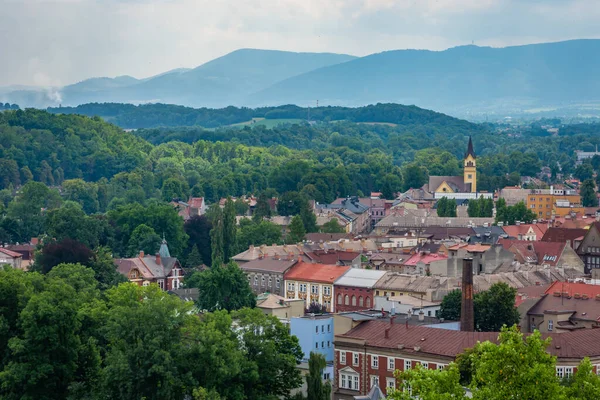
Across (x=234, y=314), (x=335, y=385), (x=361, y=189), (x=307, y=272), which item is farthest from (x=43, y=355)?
(x=361, y=189)

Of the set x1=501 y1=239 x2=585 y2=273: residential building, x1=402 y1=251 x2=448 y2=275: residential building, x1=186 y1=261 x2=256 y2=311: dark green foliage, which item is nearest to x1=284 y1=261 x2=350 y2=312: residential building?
x1=186 y1=261 x2=256 y2=311: dark green foliage

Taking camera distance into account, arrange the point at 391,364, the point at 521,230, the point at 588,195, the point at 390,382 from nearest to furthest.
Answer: the point at 390,382 < the point at 391,364 < the point at 521,230 < the point at 588,195

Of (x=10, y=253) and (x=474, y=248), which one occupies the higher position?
(x=474, y=248)

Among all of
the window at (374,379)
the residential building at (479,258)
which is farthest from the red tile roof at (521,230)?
the window at (374,379)

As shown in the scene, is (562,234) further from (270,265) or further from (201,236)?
(201,236)

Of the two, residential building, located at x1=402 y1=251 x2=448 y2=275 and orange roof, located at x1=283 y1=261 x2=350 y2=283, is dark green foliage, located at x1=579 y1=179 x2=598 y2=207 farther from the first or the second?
orange roof, located at x1=283 y1=261 x2=350 y2=283

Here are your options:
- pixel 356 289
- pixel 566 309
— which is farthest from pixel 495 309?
pixel 356 289
